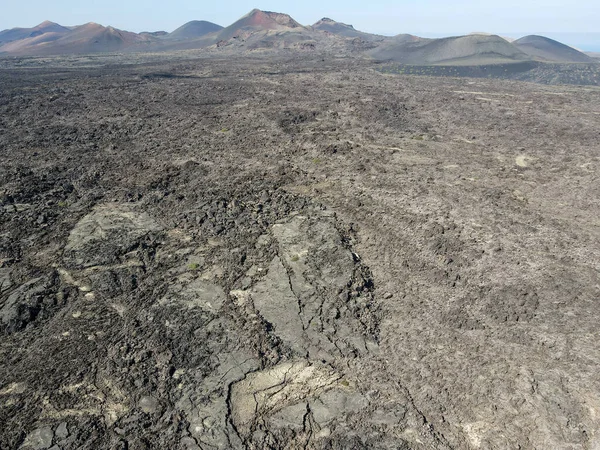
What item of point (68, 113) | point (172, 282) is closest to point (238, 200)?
point (172, 282)

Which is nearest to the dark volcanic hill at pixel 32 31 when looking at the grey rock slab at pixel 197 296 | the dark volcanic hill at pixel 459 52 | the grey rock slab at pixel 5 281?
the dark volcanic hill at pixel 459 52

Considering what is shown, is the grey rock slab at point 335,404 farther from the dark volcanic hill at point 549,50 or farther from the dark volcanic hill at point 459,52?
the dark volcanic hill at point 549,50

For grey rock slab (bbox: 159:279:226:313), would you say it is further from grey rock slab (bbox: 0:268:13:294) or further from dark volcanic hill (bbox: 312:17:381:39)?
dark volcanic hill (bbox: 312:17:381:39)

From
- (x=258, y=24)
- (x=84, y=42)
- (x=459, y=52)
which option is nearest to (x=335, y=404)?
(x=459, y=52)

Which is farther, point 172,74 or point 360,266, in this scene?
point 172,74

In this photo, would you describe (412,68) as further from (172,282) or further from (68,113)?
(172,282)

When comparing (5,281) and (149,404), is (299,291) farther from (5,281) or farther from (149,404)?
(5,281)
